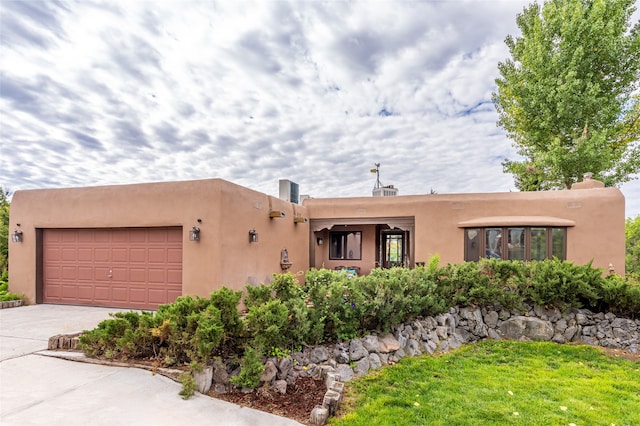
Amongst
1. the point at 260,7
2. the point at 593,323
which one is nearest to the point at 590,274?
the point at 593,323

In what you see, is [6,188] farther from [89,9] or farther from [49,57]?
[89,9]

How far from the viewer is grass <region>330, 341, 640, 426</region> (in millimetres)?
3570

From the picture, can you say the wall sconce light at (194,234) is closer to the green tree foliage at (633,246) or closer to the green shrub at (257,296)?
the green shrub at (257,296)

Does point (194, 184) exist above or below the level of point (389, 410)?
above

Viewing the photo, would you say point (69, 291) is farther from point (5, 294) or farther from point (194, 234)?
point (194, 234)

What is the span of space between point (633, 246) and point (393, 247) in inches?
501

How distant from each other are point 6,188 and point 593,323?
2329cm

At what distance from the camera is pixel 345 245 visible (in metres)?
14.6

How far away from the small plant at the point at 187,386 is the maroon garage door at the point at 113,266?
4.71 meters

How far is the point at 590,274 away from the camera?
6750mm

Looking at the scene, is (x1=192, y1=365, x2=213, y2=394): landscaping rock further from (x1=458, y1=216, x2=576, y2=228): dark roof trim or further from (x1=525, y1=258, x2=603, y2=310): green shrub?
(x1=458, y1=216, x2=576, y2=228): dark roof trim

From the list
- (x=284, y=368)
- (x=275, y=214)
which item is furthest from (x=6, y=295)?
(x=284, y=368)

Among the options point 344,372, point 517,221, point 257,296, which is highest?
point 517,221

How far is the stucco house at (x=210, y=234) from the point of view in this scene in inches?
305
